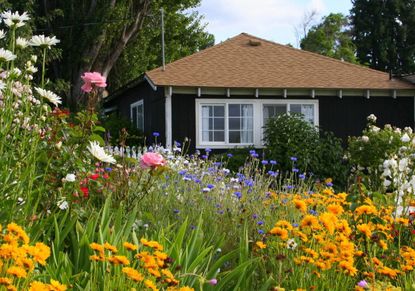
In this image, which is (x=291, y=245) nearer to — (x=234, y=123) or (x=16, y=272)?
(x=16, y=272)

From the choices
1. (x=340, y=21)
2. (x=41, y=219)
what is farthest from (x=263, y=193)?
(x=340, y=21)

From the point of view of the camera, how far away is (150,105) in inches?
674

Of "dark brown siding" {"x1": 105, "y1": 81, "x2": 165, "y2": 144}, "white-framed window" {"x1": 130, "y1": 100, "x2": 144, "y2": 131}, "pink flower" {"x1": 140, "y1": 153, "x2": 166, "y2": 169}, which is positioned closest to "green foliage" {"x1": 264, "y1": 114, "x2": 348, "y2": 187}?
"dark brown siding" {"x1": 105, "y1": 81, "x2": 165, "y2": 144}

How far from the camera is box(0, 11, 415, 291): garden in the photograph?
2.75 metres

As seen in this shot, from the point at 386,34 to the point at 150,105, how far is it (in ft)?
95.5

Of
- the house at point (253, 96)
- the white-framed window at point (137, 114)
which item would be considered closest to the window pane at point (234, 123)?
the house at point (253, 96)

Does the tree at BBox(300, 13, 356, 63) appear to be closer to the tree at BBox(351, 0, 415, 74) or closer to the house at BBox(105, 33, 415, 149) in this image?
the tree at BBox(351, 0, 415, 74)

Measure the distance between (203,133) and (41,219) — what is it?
12569mm

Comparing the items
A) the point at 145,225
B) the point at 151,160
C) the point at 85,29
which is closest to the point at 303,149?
the point at 85,29

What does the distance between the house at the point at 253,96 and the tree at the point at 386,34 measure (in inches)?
983

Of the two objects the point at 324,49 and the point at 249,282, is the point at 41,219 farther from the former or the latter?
the point at 324,49

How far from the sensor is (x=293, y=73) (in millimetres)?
16625

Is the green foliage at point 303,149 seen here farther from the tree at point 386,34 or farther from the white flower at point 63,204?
the tree at point 386,34

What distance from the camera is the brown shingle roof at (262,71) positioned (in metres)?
15.5
